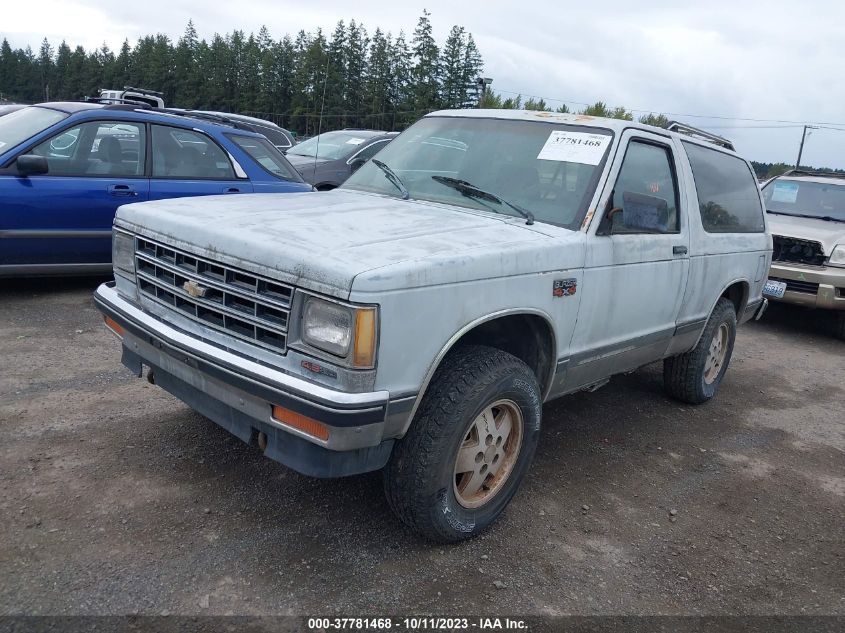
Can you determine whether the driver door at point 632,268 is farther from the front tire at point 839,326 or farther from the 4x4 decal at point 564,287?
the front tire at point 839,326

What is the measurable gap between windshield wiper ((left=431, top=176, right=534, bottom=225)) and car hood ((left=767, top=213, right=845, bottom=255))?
5227 millimetres

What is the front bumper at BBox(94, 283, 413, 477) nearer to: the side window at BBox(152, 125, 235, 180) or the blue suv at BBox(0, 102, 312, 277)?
the blue suv at BBox(0, 102, 312, 277)

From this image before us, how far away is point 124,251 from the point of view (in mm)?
3426

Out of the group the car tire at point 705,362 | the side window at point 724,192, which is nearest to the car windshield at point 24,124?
the side window at point 724,192

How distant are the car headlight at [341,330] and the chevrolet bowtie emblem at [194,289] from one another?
1.93 ft

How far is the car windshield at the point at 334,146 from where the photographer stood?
11.9m

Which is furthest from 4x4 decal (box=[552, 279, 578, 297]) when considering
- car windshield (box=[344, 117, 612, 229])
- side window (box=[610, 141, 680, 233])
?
side window (box=[610, 141, 680, 233])

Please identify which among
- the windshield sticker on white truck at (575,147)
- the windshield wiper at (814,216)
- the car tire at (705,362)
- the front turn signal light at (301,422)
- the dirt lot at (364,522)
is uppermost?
the windshield sticker on white truck at (575,147)

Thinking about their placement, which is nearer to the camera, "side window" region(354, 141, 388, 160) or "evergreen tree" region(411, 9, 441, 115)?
"side window" region(354, 141, 388, 160)

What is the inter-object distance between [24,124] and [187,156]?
139 centimetres

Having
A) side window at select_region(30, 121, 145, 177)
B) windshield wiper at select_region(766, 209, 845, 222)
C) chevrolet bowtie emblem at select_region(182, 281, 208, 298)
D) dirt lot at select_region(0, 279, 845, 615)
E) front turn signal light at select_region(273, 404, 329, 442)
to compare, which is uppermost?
side window at select_region(30, 121, 145, 177)

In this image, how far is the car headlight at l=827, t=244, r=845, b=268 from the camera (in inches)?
307

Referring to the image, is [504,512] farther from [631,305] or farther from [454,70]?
[454,70]

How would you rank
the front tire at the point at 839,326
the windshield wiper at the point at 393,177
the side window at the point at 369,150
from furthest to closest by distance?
the side window at the point at 369,150, the front tire at the point at 839,326, the windshield wiper at the point at 393,177
